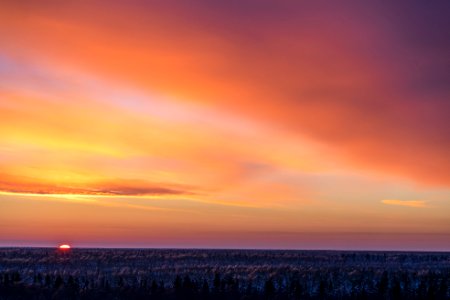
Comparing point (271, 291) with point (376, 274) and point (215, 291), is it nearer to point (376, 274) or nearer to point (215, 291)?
point (215, 291)

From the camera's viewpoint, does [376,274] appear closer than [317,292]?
No

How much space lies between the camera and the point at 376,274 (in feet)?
170

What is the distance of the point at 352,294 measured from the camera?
1336 inches

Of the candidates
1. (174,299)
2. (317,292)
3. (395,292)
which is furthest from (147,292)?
(395,292)

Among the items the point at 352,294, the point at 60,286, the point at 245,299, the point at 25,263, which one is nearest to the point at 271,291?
the point at 245,299

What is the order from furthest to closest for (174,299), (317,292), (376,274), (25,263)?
(25,263) < (376,274) < (317,292) < (174,299)

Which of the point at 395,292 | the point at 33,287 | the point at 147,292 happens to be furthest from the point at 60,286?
the point at 395,292

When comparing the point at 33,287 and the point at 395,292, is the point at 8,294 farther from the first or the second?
the point at 395,292

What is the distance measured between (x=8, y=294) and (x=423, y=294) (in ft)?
71.5

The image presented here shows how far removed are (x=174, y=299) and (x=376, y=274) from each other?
24566 mm

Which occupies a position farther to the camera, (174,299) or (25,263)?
(25,263)

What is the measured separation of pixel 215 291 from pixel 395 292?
9396mm

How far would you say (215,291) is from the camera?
112 feet

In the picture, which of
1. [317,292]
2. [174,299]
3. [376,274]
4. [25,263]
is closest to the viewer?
[174,299]
